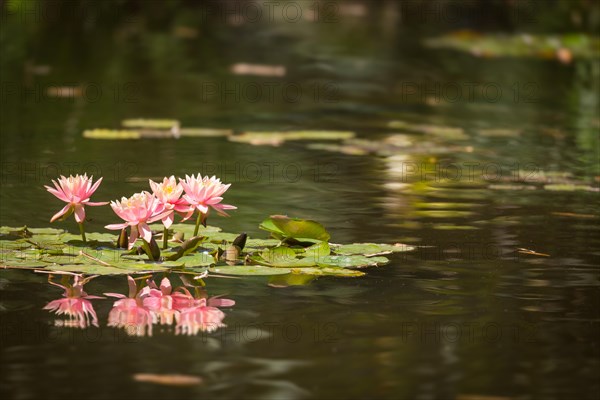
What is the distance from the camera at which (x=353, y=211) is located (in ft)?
22.6

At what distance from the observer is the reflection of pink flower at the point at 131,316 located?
4528 millimetres

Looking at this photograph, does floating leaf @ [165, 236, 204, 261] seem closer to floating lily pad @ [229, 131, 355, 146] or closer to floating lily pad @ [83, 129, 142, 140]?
floating lily pad @ [229, 131, 355, 146]

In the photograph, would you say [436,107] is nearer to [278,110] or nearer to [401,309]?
[278,110]

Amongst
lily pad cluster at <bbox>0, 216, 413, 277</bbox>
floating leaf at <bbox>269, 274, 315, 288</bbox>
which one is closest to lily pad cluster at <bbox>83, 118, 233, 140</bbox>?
lily pad cluster at <bbox>0, 216, 413, 277</bbox>

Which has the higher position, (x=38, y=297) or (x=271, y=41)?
(x=271, y=41)

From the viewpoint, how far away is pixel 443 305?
4961 mm

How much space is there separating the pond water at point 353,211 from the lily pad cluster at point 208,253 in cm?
8

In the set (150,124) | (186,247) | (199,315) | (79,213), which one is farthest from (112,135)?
(199,315)

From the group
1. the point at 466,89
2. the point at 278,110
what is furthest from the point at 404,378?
the point at 466,89

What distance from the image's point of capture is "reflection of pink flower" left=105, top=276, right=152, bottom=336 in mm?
4528

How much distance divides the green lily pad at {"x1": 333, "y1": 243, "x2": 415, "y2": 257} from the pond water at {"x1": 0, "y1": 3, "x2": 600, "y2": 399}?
0.07 m

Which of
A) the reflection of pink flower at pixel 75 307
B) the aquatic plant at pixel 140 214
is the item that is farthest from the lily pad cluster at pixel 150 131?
the reflection of pink flower at pixel 75 307

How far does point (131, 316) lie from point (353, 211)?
2342mm

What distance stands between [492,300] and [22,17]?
15019 millimetres
